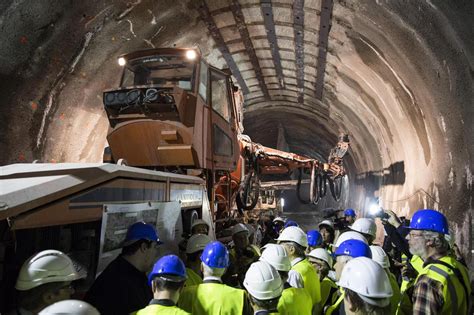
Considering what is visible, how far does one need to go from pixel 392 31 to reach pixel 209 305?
5271 mm

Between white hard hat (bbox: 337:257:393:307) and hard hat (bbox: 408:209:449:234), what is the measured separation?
3.46ft

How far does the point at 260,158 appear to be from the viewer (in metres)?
10.0

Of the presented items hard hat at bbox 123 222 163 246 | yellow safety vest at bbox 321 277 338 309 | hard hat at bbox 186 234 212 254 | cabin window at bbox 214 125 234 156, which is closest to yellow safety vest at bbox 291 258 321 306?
yellow safety vest at bbox 321 277 338 309

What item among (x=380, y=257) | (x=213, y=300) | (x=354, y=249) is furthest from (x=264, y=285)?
(x=380, y=257)

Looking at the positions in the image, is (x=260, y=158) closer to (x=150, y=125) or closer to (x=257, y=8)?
(x=257, y=8)

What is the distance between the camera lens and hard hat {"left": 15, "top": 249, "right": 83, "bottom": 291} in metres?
2.04

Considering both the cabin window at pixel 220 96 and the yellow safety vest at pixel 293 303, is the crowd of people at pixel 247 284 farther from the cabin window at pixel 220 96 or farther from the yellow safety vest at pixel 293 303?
the cabin window at pixel 220 96

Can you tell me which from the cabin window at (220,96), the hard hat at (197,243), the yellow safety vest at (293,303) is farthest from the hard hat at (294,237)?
the cabin window at (220,96)

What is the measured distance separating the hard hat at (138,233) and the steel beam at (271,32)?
588 cm

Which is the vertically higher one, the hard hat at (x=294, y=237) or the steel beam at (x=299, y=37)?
the steel beam at (x=299, y=37)

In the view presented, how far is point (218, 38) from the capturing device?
8820mm

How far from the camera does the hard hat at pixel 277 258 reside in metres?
3.22

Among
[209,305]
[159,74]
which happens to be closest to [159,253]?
[209,305]

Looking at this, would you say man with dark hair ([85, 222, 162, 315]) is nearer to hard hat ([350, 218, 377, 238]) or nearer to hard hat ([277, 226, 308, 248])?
hard hat ([277, 226, 308, 248])
